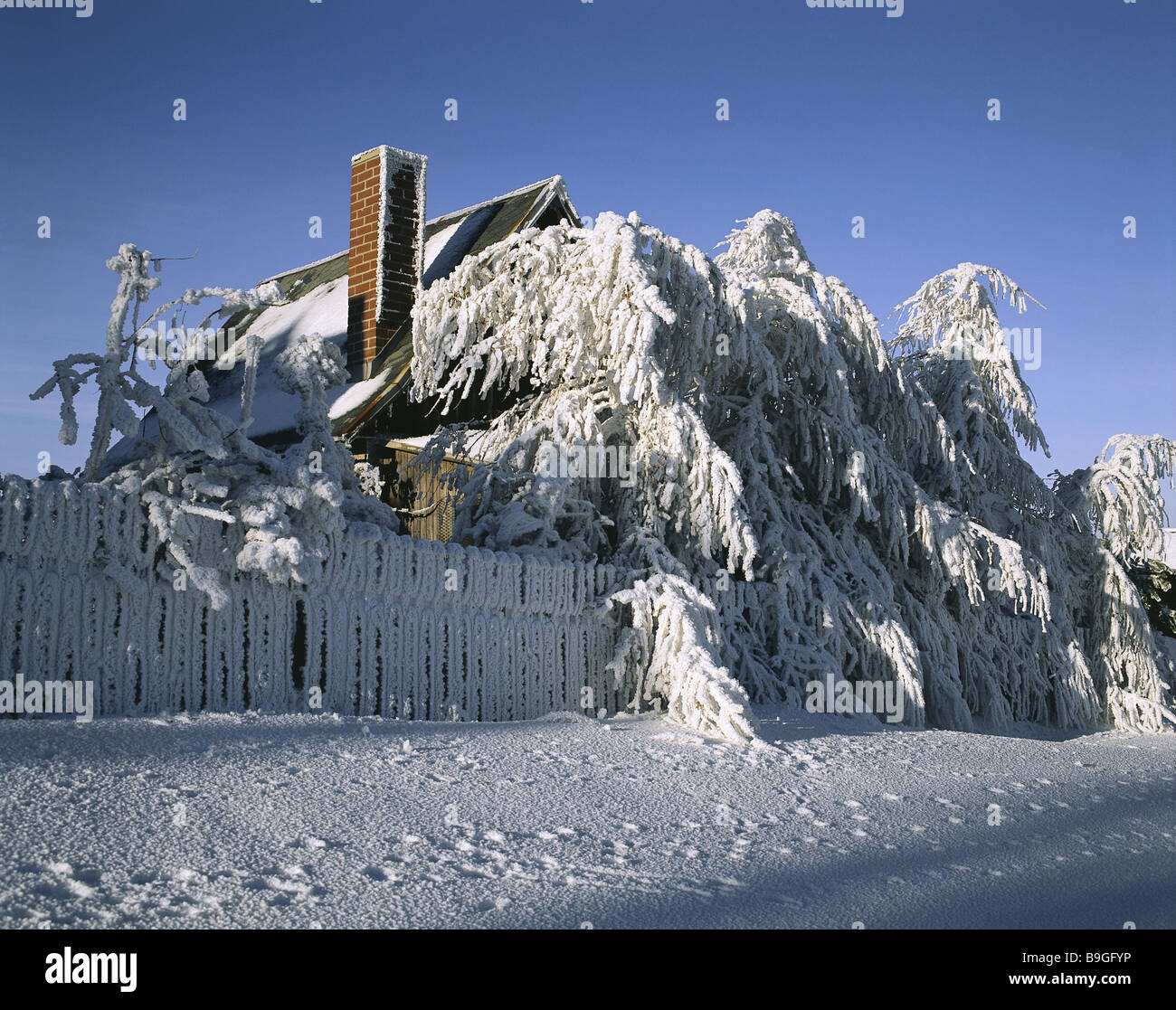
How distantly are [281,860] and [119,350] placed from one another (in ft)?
11.1

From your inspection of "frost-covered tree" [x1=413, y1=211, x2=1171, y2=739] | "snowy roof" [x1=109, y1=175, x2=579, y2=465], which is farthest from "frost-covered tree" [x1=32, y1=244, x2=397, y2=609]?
"snowy roof" [x1=109, y1=175, x2=579, y2=465]

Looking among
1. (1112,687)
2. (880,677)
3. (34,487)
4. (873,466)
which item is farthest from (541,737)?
(1112,687)

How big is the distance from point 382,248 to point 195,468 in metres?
7.79

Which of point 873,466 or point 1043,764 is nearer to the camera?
point 1043,764

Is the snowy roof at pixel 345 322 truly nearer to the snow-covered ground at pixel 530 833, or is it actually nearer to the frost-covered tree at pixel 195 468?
the frost-covered tree at pixel 195 468

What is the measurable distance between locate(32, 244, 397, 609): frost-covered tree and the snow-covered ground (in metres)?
0.90

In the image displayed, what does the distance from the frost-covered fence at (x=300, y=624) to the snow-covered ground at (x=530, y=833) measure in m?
0.43

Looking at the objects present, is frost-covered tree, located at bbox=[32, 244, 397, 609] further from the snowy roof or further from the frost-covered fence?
the snowy roof

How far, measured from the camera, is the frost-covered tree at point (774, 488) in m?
7.63

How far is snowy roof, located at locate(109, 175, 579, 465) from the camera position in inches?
459

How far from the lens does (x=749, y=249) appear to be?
10.7m

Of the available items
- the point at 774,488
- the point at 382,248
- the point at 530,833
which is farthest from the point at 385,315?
the point at 530,833

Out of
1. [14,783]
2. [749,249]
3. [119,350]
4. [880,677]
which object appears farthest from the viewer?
[749,249]
